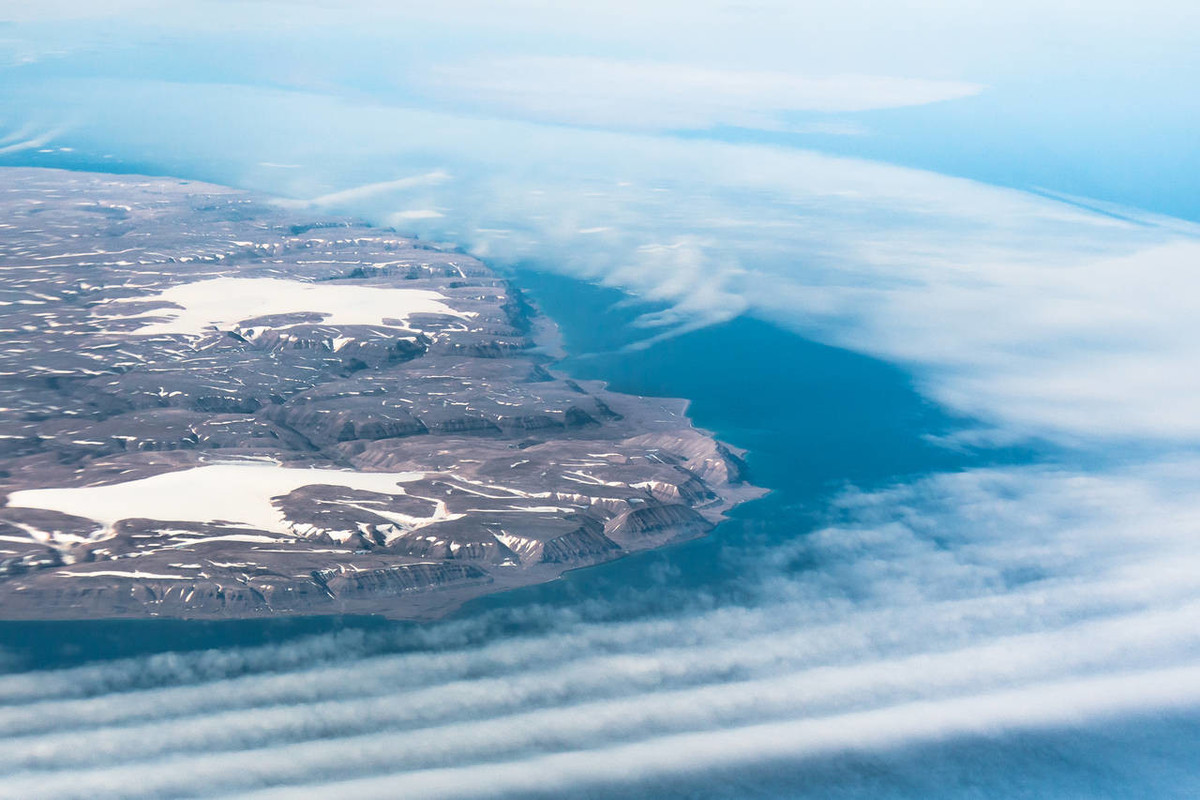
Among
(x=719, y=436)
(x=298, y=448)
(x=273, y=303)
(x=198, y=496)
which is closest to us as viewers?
(x=198, y=496)

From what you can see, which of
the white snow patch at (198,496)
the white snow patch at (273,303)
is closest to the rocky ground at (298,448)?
the white snow patch at (198,496)

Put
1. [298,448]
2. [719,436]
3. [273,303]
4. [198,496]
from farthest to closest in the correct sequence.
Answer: [273,303] → [719,436] → [298,448] → [198,496]

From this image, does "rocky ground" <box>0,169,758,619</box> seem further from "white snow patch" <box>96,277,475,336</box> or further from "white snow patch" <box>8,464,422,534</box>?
"white snow patch" <box>96,277,475,336</box>

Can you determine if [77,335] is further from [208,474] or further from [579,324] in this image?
[579,324]

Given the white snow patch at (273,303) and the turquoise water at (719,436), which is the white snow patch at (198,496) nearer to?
the turquoise water at (719,436)

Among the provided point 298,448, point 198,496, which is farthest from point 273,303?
point 198,496

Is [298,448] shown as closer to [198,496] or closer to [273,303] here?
[198,496]
